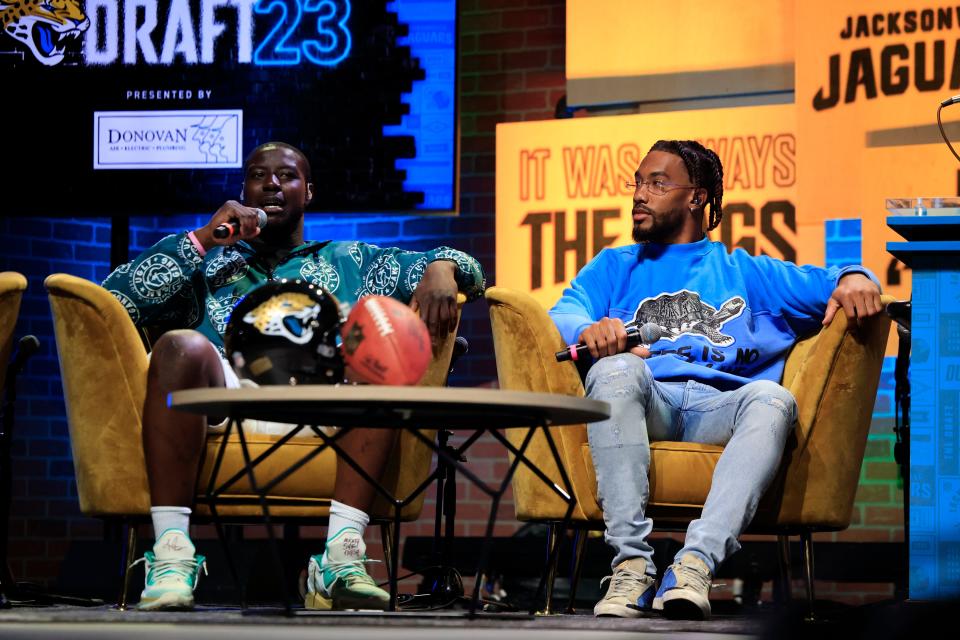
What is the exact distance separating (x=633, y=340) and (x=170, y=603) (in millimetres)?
1043

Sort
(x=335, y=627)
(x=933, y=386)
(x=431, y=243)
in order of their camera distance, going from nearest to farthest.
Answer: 1. (x=335, y=627)
2. (x=933, y=386)
3. (x=431, y=243)

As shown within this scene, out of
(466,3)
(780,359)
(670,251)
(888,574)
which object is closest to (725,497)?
(780,359)

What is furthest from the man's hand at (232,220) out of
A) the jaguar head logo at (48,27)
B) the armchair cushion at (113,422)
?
the jaguar head logo at (48,27)

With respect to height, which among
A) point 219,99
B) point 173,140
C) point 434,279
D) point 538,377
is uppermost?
point 219,99

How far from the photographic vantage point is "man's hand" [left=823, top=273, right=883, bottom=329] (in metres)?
2.82

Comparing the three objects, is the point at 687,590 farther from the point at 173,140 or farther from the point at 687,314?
the point at 173,140

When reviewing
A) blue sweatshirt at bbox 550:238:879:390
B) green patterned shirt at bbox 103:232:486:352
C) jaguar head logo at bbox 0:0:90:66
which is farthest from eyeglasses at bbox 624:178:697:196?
jaguar head logo at bbox 0:0:90:66

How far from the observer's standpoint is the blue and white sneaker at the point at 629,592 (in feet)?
8.34

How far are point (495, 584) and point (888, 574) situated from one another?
Result: 1254 mm

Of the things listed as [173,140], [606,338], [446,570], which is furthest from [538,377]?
[173,140]

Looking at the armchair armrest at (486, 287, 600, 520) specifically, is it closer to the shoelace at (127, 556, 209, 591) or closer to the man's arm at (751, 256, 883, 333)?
the man's arm at (751, 256, 883, 333)

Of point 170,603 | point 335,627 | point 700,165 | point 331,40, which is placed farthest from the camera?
point 331,40

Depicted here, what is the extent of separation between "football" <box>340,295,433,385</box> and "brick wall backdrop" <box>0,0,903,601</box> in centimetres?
289

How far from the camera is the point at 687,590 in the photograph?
243 cm
